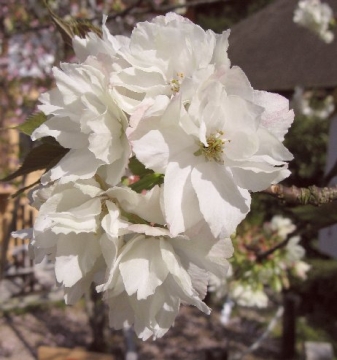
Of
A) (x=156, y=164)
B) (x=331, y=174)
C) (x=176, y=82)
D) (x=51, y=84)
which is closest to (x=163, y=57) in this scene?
(x=176, y=82)

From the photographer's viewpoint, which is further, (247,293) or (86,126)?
(247,293)

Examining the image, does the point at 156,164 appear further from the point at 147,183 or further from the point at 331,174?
the point at 331,174

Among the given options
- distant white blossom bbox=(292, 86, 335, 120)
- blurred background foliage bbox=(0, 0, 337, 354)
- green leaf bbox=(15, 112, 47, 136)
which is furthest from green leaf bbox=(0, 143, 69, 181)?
distant white blossom bbox=(292, 86, 335, 120)

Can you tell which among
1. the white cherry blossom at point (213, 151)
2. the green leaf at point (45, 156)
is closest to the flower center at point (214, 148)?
the white cherry blossom at point (213, 151)

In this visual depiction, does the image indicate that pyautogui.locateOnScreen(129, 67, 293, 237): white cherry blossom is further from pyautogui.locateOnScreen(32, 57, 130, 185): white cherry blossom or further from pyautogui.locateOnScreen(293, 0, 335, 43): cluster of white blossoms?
pyautogui.locateOnScreen(293, 0, 335, 43): cluster of white blossoms

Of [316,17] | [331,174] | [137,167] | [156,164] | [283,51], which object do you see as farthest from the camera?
[283,51]
